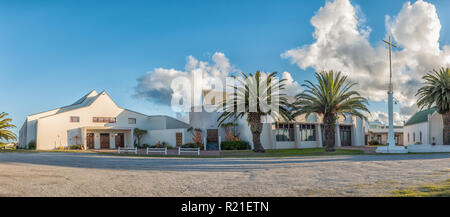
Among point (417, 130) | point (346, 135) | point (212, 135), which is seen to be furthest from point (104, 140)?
point (417, 130)

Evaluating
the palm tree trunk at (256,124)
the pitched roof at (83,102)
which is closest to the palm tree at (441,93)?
the palm tree trunk at (256,124)

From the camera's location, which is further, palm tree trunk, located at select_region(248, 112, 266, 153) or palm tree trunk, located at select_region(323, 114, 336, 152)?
palm tree trunk, located at select_region(323, 114, 336, 152)

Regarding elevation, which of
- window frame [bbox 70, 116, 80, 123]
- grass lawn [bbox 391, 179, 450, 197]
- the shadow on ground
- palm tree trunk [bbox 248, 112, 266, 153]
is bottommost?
the shadow on ground

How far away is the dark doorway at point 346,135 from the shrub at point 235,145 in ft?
54.7

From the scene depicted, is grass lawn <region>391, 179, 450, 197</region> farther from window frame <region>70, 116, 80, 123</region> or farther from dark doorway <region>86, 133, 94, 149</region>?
dark doorway <region>86, 133, 94, 149</region>

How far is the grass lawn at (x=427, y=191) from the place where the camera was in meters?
7.45

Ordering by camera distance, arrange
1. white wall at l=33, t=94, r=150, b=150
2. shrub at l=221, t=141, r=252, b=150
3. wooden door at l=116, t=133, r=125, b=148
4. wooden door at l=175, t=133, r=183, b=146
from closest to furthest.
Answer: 1. shrub at l=221, t=141, r=252, b=150
2. wooden door at l=175, t=133, r=183, b=146
3. white wall at l=33, t=94, r=150, b=150
4. wooden door at l=116, t=133, r=125, b=148

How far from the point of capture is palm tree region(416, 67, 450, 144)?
1292 inches

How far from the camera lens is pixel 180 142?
128 ft

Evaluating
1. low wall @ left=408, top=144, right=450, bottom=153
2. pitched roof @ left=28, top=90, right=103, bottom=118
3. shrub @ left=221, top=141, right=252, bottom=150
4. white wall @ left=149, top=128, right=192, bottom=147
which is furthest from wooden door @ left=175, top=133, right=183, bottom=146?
low wall @ left=408, top=144, right=450, bottom=153

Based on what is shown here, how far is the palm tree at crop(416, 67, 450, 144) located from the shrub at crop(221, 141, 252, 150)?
19.7 meters
